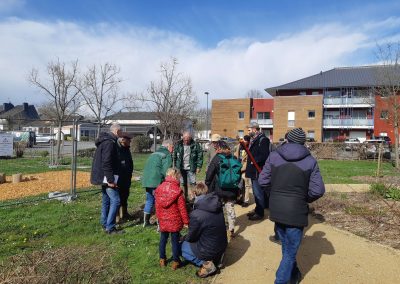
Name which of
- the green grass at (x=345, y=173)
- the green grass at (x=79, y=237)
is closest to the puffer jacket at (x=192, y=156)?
the green grass at (x=79, y=237)

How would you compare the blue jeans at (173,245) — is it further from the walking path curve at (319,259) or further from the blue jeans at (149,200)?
the blue jeans at (149,200)

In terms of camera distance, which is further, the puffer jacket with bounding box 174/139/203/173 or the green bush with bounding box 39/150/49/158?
the green bush with bounding box 39/150/49/158

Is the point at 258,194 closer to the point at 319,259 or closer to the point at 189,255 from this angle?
the point at 319,259

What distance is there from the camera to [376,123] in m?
47.4

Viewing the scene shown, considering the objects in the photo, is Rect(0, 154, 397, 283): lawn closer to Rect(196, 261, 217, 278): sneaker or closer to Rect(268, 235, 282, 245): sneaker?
Rect(196, 261, 217, 278): sneaker

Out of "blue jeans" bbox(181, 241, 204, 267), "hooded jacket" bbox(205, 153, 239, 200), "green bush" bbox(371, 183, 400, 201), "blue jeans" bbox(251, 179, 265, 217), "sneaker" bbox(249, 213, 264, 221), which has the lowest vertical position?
"sneaker" bbox(249, 213, 264, 221)

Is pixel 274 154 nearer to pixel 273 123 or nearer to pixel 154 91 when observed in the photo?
pixel 154 91

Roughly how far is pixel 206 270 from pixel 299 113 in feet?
159

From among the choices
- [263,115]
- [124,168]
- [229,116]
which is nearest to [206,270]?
[124,168]

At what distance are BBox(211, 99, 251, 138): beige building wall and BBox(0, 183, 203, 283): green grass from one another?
48453mm

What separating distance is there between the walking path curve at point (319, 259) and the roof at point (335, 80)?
46457 millimetres

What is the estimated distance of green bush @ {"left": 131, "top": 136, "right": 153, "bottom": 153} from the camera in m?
28.2

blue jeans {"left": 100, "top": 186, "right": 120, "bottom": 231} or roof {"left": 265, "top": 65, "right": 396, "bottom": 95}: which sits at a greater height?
roof {"left": 265, "top": 65, "right": 396, "bottom": 95}

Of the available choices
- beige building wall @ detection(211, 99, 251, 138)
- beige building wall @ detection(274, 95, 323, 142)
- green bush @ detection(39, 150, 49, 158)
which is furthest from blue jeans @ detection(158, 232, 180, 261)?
beige building wall @ detection(211, 99, 251, 138)
